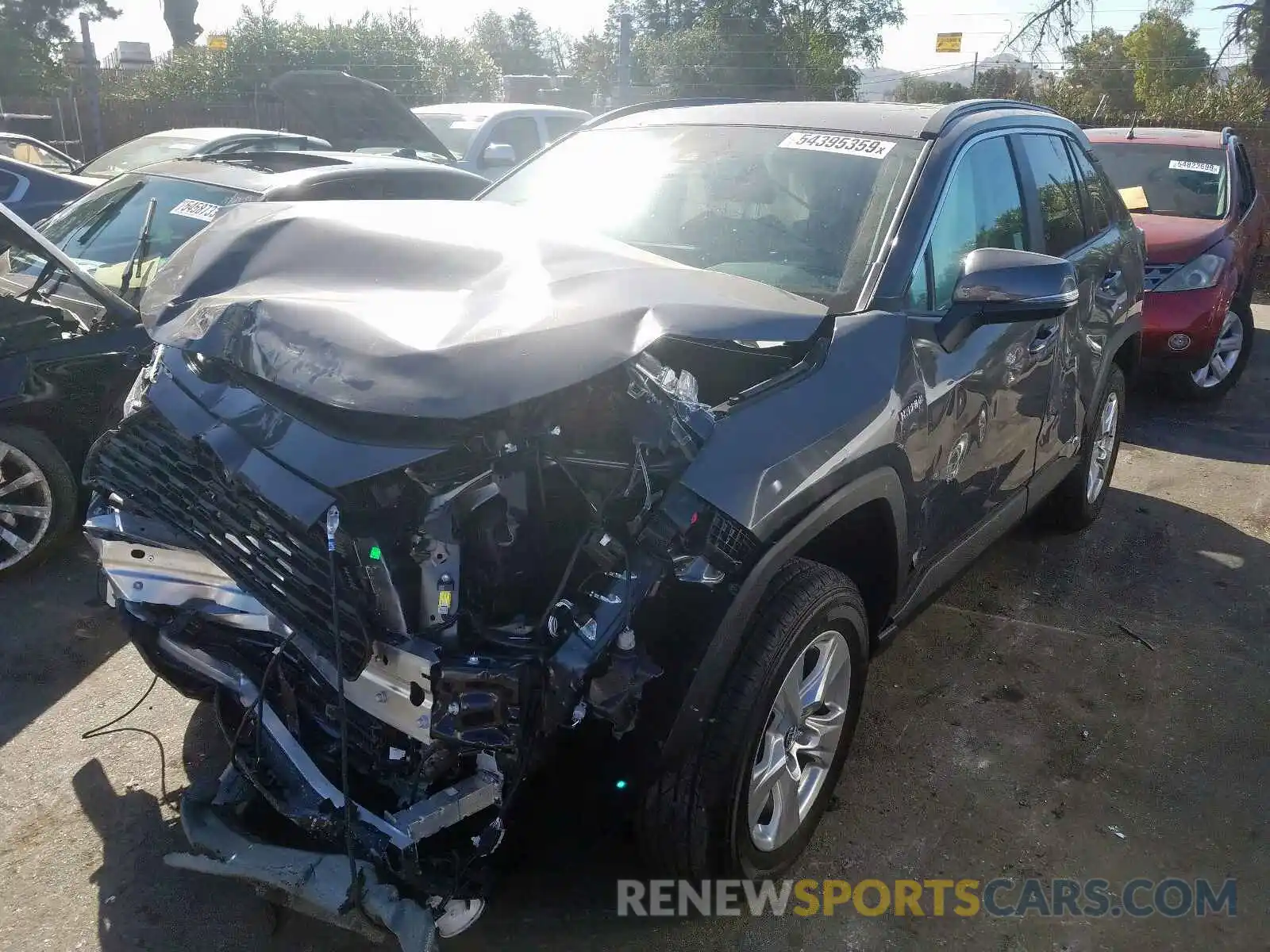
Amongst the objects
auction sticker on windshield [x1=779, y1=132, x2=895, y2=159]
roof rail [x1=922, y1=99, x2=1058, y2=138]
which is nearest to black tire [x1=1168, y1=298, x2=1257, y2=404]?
roof rail [x1=922, y1=99, x2=1058, y2=138]

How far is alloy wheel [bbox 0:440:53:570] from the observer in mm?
4148

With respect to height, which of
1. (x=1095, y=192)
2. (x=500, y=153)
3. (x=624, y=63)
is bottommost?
(x=1095, y=192)

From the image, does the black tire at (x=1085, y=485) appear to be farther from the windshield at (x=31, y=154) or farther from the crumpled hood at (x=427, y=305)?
the windshield at (x=31, y=154)

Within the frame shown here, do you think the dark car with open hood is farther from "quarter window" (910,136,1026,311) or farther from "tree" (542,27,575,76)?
"tree" (542,27,575,76)

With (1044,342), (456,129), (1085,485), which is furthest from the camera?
(456,129)

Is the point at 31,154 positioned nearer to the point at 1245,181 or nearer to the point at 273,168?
the point at 273,168

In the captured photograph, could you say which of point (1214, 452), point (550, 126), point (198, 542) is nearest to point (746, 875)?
point (198, 542)

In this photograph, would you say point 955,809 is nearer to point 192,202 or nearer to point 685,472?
point 685,472

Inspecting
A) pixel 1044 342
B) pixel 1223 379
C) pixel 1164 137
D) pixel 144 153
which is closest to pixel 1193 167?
pixel 1164 137

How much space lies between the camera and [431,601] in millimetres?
2061

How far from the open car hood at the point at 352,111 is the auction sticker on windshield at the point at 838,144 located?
6.00m

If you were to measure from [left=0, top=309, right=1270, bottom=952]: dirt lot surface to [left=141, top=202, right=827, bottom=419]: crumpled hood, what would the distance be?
90cm

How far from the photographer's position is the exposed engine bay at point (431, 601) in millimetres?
2010

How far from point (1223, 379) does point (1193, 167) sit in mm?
2033
